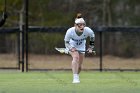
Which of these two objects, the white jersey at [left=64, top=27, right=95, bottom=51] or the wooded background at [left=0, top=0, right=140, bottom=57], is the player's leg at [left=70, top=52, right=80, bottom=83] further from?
the wooded background at [left=0, top=0, right=140, bottom=57]

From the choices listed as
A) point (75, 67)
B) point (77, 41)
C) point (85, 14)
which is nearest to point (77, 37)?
point (77, 41)

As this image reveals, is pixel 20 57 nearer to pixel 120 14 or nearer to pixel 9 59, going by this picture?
pixel 9 59

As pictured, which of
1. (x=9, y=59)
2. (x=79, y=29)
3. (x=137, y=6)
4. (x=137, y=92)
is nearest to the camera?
(x=137, y=92)

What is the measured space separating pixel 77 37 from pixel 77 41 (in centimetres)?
19

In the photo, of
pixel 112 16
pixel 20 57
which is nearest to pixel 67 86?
pixel 20 57

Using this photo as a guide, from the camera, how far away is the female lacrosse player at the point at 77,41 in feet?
55.3

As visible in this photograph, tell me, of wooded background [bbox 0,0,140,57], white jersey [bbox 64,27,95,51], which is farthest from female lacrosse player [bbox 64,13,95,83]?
wooded background [bbox 0,0,140,57]

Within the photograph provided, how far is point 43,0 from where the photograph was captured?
37250 mm

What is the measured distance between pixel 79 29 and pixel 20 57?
744 cm

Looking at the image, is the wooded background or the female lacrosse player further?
the wooded background

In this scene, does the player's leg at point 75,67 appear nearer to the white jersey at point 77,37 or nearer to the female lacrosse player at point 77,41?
the female lacrosse player at point 77,41

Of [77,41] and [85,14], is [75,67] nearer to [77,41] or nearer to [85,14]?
[77,41]

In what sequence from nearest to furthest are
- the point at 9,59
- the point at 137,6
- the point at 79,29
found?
the point at 79,29 → the point at 9,59 → the point at 137,6

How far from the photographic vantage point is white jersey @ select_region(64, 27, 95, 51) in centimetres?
1712
